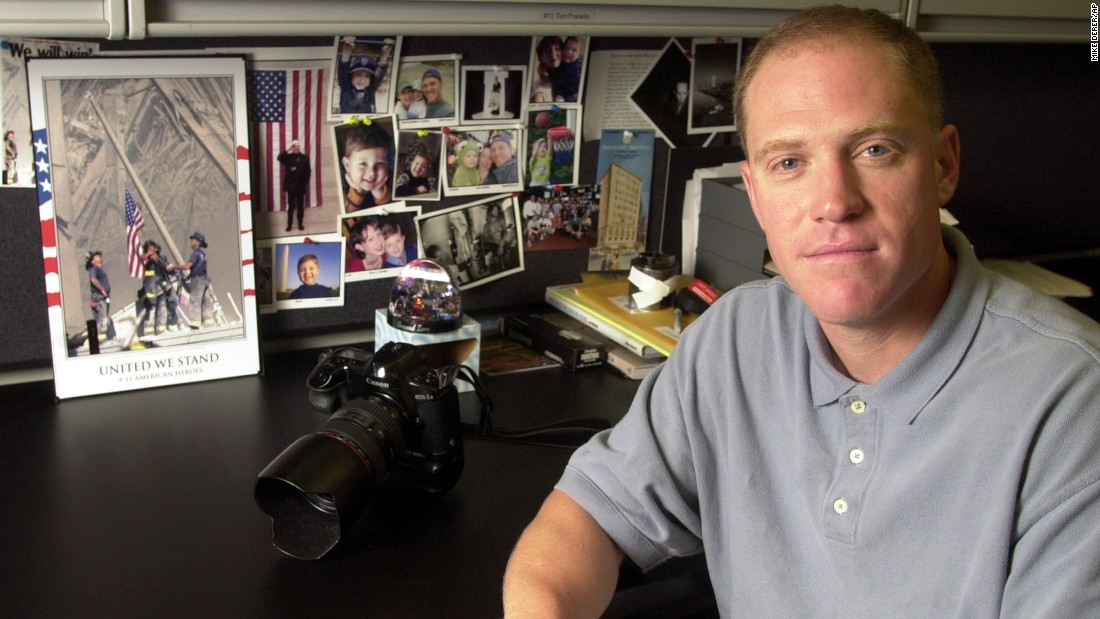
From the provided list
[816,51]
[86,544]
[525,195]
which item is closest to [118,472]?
[86,544]

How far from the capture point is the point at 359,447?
0.92m

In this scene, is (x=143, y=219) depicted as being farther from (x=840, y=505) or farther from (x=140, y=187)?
(x=840, y=505)

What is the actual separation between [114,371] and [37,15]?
47 cm

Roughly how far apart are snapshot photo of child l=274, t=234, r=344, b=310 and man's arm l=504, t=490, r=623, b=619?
516 millimetres

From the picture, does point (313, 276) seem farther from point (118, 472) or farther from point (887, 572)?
point (887, 572)

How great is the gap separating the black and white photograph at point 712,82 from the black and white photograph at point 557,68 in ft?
0.61

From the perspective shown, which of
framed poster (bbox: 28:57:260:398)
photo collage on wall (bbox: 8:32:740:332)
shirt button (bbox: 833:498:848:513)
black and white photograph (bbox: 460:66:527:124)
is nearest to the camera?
shirt button (bbox: 833:498:848:513)

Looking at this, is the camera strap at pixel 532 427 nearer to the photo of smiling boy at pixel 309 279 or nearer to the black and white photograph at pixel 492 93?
the photo of smiling boy at pixel 309 279

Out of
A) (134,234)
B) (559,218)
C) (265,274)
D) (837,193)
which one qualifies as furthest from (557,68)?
(837,193)

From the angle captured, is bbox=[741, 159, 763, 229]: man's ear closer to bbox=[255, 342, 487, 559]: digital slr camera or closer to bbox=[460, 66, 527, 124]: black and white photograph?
bbox=[255, 342, 487, 559]: digital slr camera

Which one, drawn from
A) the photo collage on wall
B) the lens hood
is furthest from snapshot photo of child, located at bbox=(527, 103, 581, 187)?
the lens hood

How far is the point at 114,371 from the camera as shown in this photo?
118 centimetres

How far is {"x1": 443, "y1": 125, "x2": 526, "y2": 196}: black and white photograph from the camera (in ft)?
4.49

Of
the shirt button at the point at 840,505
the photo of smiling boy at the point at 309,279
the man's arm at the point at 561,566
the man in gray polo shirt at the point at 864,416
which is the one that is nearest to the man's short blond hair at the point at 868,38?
the man in gray polo shirt at the point at 864,416
